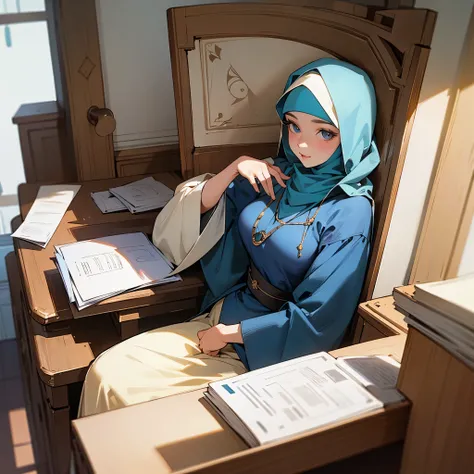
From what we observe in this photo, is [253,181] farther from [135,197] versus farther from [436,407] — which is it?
[436,407]

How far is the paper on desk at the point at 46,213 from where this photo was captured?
1.53 meters

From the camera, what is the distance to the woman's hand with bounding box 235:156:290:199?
1.33 m

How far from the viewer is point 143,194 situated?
5.86ft

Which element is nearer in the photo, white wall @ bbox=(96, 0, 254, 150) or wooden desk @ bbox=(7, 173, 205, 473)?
wooden desk @ bbox=(7, 173, 205, 473)

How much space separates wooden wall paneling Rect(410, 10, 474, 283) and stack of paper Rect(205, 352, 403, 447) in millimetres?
413

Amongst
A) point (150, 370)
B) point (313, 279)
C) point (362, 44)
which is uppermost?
point (362, 44)

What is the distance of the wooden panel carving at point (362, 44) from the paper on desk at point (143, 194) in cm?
17

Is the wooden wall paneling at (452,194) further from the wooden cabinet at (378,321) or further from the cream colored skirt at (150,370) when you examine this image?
the cream colored skirt at (150,370)

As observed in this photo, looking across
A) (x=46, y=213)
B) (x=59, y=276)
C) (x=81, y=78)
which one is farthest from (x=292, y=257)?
(x=81, y=78)

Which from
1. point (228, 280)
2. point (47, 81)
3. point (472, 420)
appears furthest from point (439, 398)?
point (47, 81)

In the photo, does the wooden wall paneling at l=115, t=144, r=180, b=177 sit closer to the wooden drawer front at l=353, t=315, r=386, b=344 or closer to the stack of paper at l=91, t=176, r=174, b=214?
the stack of paper at l=91, t=176, r=174, b=214

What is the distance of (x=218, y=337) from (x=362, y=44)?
0.73m

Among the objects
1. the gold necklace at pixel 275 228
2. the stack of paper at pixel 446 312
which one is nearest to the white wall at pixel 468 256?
the gold necklace at pixel 275 228

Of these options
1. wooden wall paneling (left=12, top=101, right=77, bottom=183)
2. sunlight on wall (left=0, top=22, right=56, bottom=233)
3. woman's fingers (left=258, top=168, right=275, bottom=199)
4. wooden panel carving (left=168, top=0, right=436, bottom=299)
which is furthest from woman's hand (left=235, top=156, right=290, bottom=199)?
sunlight on wall (left=0, top=22, right=56, bottom=233)
